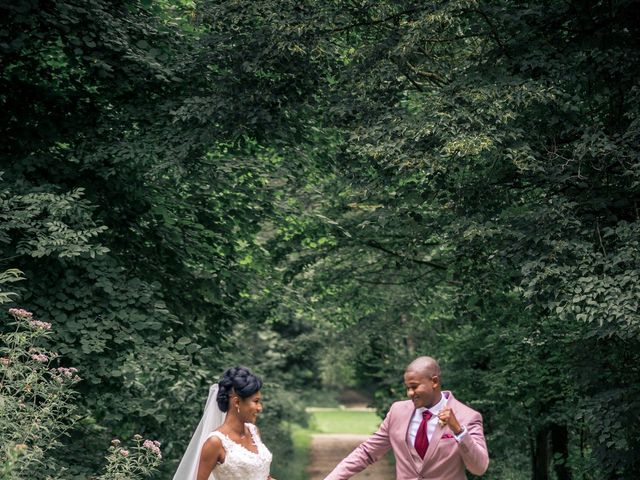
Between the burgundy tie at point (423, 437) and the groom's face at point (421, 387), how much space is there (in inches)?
5.4

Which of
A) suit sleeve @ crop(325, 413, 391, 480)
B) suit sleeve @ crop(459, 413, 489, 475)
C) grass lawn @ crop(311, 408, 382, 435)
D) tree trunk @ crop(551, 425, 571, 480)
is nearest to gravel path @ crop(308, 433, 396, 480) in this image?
grass lawn @ crop(311, 408, 382, 435)

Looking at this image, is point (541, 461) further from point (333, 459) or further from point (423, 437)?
point (333, 459)

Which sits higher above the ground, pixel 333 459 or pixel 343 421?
pixel 343 421

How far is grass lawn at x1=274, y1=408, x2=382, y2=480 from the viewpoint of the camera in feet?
86.4

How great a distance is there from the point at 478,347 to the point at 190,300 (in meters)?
6.42

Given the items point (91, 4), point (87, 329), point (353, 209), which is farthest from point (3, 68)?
point (353, 209)

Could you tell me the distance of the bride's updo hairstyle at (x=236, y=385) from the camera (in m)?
6.59

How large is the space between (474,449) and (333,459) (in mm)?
24668

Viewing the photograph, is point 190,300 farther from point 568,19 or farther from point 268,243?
point 568,19

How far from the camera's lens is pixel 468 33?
11.8m

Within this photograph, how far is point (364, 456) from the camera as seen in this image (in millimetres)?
6930

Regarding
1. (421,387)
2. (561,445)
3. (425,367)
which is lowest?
(421,387)

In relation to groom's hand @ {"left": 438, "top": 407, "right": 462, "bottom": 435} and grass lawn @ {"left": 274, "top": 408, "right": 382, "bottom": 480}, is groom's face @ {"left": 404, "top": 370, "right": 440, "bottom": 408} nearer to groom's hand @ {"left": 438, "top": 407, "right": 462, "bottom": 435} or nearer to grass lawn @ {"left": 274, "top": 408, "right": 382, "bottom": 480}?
groom's hand @ {"left": 438, "top": 407, "right": 462, "bottom": 435}

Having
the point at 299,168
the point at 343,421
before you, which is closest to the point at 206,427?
the point at 299,168
